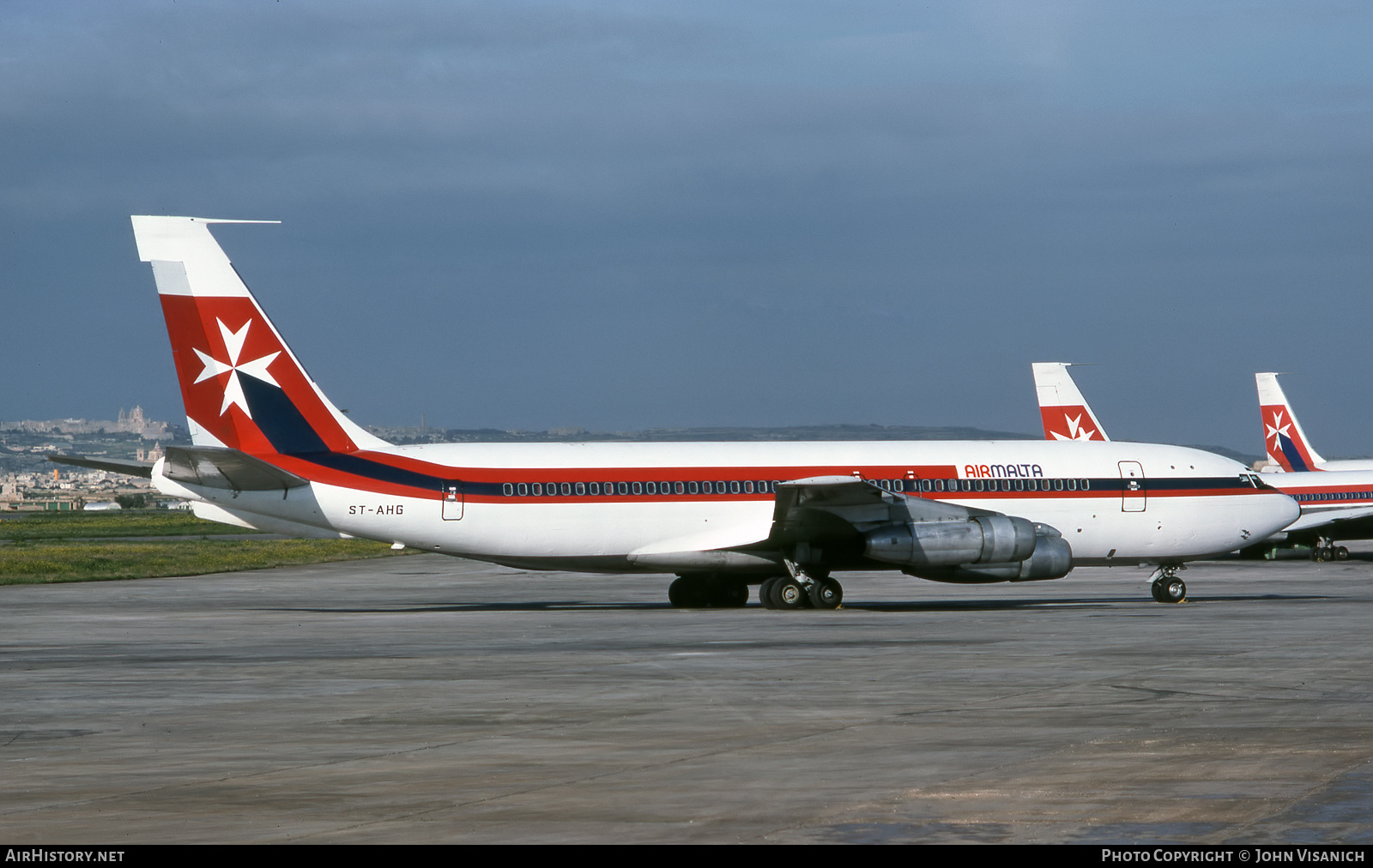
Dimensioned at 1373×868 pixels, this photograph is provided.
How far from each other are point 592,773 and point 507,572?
43011mm

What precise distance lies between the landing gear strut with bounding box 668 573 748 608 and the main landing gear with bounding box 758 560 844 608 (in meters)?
1.71

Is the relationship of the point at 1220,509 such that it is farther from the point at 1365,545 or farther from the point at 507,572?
the point at 1365,545

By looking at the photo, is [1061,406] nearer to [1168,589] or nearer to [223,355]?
[1168,589]

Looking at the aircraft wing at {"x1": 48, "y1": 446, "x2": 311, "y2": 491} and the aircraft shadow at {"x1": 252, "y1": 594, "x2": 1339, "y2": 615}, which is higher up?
the aircraft wing at {"x1": 48, "y1": 446, "x2": 311, "y2": 491}

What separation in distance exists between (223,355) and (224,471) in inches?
94.3

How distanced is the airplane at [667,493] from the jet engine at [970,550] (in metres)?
0.04

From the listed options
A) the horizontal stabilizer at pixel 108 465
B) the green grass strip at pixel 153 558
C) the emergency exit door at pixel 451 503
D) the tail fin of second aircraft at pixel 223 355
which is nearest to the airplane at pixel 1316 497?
the green grass strip at pixel 153 558

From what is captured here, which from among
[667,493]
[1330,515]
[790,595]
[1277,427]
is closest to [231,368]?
[667,493]

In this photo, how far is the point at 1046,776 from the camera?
11961mm

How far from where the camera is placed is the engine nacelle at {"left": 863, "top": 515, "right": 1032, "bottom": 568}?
31781 mm

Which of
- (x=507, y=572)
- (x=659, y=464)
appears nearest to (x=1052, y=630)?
(x=659, y=464)

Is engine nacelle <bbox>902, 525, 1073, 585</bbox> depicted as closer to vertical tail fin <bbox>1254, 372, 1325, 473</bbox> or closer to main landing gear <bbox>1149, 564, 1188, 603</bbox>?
main landing gear <bbox>1149, 564, 1188, 603</bbox>

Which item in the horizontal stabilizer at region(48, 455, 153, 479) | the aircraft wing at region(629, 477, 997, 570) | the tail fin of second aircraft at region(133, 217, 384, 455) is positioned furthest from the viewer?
the aircraft wing at region(629, 477, 997, 570)

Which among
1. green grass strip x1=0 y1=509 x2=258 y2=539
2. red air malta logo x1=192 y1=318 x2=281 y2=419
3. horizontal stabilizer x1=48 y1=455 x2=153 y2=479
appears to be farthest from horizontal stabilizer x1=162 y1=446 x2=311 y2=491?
green grass strip x1=0 y1=509 x2=258 y2=539
